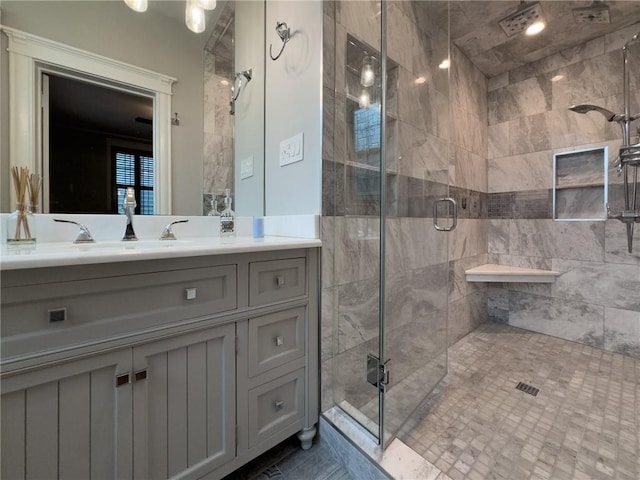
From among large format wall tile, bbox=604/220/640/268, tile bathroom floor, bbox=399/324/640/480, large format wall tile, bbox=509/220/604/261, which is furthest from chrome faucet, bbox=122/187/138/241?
large format wall tile, bbox=604/220/640/268

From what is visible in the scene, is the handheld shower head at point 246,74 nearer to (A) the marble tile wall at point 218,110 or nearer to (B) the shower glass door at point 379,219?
(A) the marble tile wall at point 218,110

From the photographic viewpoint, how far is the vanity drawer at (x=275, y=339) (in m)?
1.02

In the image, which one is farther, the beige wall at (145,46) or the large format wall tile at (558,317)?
the large format wall tile at (558,317)

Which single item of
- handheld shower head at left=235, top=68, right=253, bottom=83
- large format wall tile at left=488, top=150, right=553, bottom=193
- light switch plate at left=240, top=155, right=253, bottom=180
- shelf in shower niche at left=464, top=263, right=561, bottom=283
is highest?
handheld shower head at left=235, top=68, right=253, bottom=83

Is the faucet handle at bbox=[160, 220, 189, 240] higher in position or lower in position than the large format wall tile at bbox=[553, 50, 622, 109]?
lower

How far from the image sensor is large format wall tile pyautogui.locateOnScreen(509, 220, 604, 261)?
2.05 meters

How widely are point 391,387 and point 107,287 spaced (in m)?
1.12

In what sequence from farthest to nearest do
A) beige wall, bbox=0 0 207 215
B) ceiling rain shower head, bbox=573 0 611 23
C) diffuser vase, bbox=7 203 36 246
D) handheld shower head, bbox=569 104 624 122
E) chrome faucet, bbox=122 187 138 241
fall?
handheld shower head, bbox=569 104 624 122
ceiling rain shower head, bbox=573 0 611 23
chrome faucet, bbox=122 187 138 241
beige wall, bbox=0 0 207 215
diffuser vase, bbox=7 203 36 246

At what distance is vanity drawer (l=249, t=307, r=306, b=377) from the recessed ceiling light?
249 centimetres

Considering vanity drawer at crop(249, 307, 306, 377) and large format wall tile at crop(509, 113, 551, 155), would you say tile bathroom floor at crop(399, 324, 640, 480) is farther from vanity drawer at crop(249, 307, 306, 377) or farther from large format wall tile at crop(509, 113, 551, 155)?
large format wall tile at crop(509, 113, 551, 155)

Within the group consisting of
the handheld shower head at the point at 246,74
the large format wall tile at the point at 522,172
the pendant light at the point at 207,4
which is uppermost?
the pendant light at the point at 207,4

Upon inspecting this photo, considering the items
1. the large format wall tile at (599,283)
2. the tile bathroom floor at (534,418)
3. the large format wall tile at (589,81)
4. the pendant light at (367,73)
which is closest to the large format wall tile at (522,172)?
the large format wall tile at (589,81)

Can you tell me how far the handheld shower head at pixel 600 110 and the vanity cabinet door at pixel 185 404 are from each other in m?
2.68

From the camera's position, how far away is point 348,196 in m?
1.34
